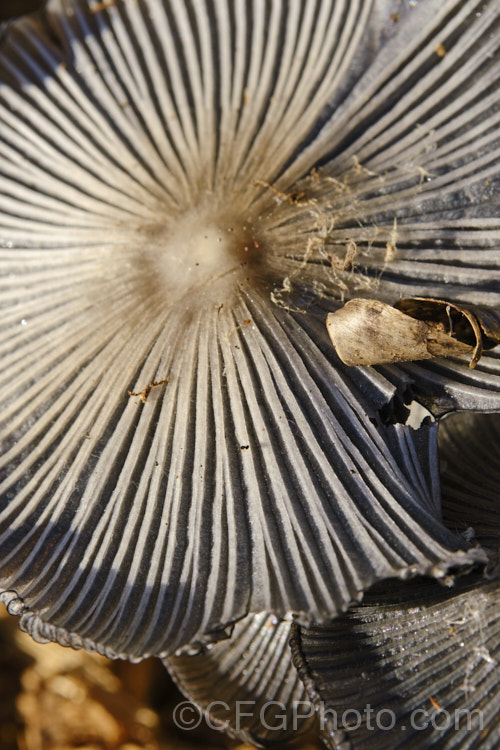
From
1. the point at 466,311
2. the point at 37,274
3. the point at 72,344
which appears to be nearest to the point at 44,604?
the point at 72,344

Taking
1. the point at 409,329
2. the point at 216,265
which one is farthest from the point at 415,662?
the point at 216,265

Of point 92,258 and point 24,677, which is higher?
point 92,258

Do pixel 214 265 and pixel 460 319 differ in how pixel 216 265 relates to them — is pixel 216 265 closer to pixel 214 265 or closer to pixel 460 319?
pixel 214 265

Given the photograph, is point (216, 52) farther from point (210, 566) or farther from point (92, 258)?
point (210, 566)

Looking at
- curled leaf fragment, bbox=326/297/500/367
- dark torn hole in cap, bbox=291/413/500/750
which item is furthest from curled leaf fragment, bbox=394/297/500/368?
dark torn hole in cap, bbox=291/413/500/750

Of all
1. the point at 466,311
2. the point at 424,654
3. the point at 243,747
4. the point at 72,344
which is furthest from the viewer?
the point at 243,747

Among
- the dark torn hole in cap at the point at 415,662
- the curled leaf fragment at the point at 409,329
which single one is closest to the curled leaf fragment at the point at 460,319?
the curled leaf fragment at the point at 409,329

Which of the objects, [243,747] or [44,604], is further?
[243,747]

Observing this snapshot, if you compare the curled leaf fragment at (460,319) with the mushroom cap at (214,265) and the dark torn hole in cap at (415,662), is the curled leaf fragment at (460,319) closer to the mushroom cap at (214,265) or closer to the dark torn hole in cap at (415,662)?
the mushroom cap at (214,265)
